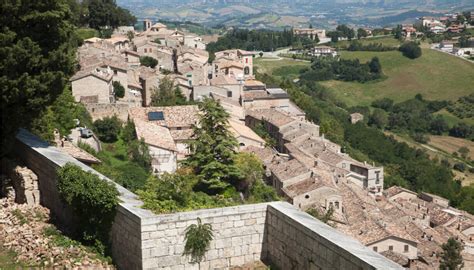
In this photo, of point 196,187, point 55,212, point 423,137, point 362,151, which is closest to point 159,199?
point 55,212

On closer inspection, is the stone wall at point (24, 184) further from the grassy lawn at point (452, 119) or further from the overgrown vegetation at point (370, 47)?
the overgrown vegetation at point (370, 47)

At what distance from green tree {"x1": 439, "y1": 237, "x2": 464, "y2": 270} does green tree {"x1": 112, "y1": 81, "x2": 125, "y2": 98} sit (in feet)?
72.5

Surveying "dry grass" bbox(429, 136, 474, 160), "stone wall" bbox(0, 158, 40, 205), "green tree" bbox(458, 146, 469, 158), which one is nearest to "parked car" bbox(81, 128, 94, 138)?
"stone wall" bbox(0, 158, 40, 205)

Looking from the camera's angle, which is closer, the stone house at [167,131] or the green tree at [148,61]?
the stone house at [167,131]

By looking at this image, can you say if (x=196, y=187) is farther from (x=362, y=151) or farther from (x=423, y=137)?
(x=423, y=137)

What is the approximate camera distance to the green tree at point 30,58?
43.8 ft

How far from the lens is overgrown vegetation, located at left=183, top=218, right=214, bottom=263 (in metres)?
9.73

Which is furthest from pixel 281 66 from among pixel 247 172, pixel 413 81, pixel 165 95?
pixel 247 172

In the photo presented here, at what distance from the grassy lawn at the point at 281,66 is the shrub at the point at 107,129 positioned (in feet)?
281

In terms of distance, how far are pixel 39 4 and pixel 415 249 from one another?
25.6m

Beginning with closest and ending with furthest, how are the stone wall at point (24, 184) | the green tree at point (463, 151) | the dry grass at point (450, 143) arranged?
the stone wall at point (24, 184)
the green tree at point (463, 151)
the dry grass at point (450, 143)

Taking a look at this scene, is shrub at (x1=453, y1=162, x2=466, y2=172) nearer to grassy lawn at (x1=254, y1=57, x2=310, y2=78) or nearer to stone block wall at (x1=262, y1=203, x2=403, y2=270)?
grassy lawn at (x1=254, y1=57, x2=310, y2=78)

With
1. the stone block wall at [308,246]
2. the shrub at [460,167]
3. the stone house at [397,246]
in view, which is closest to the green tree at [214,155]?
the stone house at [397,246]

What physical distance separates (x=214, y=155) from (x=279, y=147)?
19568 millimetres
